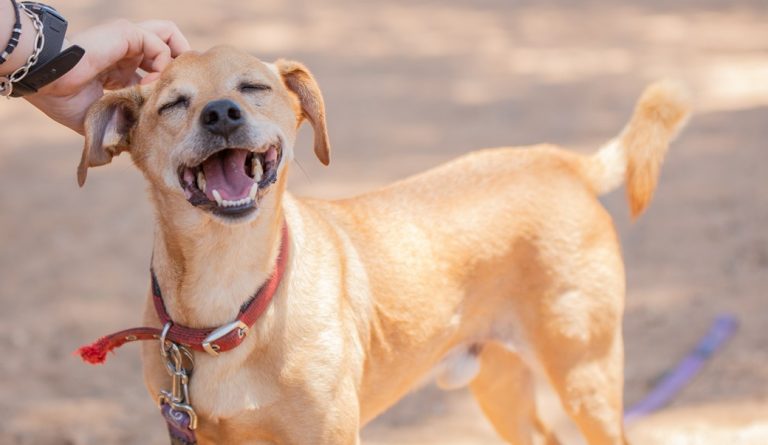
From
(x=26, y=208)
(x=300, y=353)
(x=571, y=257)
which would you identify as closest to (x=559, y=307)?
(x=571, y=257)

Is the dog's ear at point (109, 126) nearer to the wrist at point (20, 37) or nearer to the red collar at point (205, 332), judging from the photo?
the wrist at point (20, 37)

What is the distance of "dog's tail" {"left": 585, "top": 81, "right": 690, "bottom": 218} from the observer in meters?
4.11

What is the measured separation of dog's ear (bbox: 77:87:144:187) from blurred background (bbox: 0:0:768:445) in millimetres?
2051

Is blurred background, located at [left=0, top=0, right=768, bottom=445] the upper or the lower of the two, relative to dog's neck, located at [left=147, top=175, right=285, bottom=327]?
lower

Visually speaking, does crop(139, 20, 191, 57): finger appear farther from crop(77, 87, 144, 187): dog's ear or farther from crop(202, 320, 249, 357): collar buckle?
crop(202, 320, 249, 357): collar buckle

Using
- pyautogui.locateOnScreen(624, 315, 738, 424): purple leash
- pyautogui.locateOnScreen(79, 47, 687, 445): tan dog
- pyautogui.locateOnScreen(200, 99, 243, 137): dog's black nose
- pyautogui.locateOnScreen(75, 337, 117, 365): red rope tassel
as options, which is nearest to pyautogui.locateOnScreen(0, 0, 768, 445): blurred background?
pyautogui.locateOnScreen(624, 315, 738, 424): purple leash

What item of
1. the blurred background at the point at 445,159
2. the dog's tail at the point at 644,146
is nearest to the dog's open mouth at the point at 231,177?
the dog's tail at the point at 644,146

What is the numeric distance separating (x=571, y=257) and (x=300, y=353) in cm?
120

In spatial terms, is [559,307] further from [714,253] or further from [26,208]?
[26,208]

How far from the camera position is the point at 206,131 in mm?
3016

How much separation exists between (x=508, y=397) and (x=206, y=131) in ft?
6.37

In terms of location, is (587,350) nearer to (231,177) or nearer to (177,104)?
(231,177)

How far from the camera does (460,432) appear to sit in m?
4.89

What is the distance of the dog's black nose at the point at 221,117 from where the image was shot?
2992 millimetres
